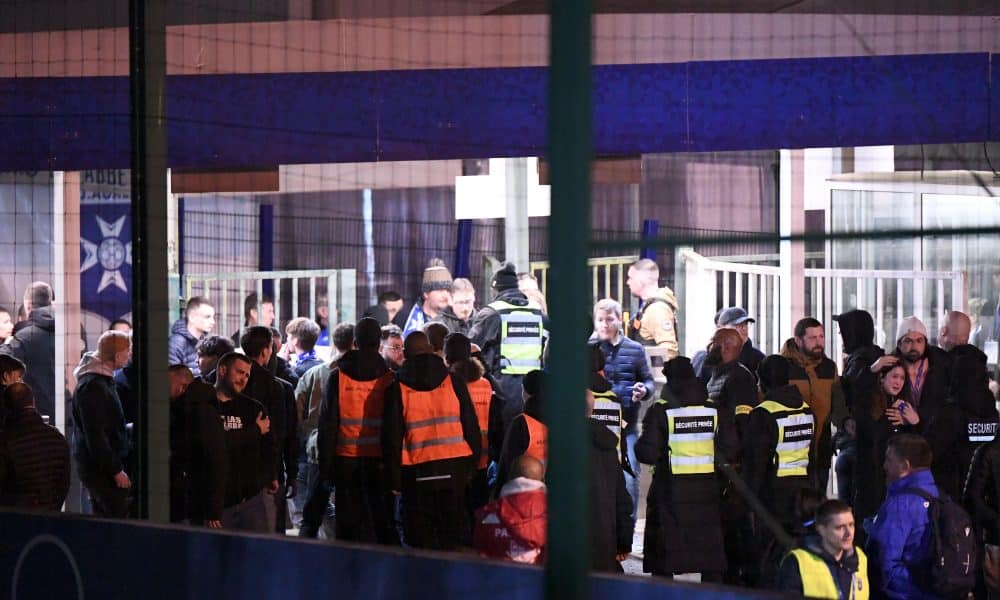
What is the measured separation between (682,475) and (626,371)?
1970mm

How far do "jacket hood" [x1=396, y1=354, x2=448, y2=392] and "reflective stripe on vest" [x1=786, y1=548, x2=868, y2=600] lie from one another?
276 cm

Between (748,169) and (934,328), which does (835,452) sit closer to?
(934,328)

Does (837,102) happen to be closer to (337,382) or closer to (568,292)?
(337,382)

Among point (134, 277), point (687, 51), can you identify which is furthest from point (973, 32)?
point (134, 277)

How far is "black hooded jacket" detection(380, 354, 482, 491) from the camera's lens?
7.41 metres

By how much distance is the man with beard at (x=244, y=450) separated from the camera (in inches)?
278

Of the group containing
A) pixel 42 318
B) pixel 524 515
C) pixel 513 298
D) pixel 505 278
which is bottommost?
pixel 524 515

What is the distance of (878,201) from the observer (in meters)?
10.8

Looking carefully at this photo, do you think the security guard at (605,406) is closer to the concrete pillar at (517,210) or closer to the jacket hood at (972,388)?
the jacket hood at (972,388)

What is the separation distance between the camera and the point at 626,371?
8648mm

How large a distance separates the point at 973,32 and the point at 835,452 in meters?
2.76

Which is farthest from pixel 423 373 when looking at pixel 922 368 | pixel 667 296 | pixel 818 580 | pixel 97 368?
pixel 667 296

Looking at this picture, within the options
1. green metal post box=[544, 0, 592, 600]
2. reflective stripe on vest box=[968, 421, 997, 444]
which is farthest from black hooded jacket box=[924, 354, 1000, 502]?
green metal post box=[544, 0, 592, 600]

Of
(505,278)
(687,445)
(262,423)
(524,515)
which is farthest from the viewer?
(505,278)
